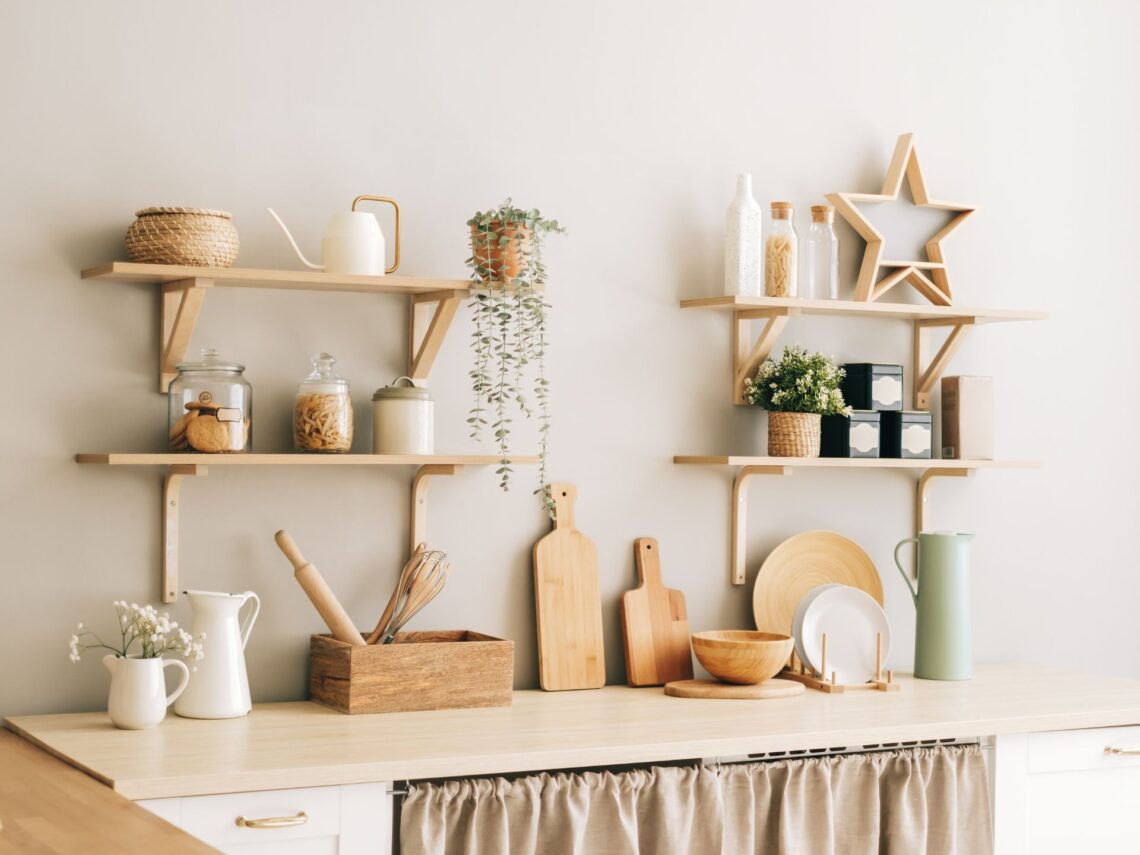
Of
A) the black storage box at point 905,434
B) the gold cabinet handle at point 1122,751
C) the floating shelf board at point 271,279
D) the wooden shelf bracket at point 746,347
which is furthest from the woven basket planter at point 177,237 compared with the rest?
the gold cabinet handle at point 1122,751

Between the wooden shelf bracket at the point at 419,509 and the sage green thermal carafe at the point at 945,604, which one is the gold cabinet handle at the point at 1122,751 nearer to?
the sage green thermal carafe at the point at 945,604

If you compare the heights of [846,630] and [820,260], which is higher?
[820,260]

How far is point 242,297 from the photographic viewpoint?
2715 millimetres

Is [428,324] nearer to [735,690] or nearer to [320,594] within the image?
[320,594]

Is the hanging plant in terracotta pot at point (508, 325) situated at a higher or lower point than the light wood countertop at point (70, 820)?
higher

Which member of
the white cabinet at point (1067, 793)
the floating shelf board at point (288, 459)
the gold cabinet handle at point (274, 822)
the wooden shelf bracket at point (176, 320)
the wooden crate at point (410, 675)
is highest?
the wooden shelf bracket at point (176, 320)

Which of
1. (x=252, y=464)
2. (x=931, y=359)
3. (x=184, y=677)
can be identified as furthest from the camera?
(x=931, y=359)

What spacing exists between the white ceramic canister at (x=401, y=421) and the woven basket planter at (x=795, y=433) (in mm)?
830

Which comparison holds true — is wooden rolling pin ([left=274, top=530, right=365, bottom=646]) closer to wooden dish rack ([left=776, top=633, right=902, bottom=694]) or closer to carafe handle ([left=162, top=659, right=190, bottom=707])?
carafe handle ([left=162, top=659, right=190, bottom=707])

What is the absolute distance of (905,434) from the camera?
10.6 feet

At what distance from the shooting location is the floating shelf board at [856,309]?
303 centimetres

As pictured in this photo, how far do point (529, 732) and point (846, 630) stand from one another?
0.92m

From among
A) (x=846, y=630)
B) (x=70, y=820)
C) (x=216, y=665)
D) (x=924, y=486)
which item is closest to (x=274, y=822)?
(x=70, y=820)

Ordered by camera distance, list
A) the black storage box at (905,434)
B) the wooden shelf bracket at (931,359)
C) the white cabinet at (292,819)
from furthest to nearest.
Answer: the wooden shelf bracket at (931,359)
the black storage box at (905,434)
the white cabinet at (292,819)
